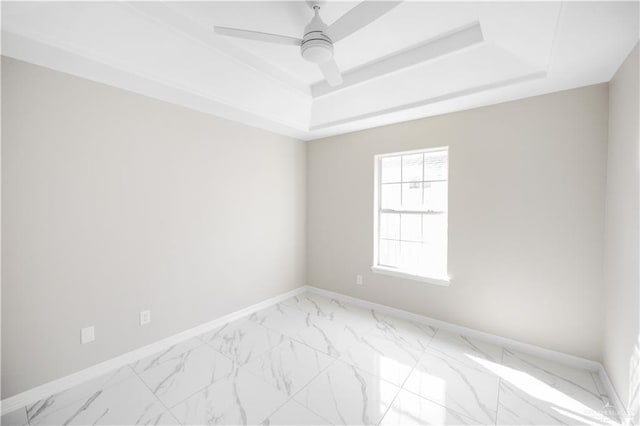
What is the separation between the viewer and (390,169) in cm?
350

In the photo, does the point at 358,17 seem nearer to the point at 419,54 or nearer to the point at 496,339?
the point at 419,54

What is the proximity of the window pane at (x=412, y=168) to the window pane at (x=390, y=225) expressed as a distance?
478mm

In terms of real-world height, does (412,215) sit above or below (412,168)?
below

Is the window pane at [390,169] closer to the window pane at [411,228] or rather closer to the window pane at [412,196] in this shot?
the window pane at [412,196]

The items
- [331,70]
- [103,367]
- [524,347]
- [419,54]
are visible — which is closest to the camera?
[331,70]

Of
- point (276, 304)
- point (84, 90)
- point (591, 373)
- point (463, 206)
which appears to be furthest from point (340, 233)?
point (84, 90)

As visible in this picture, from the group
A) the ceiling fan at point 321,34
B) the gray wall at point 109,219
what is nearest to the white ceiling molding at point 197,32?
the ceiling fan at point 321,34

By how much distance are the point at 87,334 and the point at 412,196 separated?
339cm

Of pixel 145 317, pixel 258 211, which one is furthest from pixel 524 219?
pixel 145 317

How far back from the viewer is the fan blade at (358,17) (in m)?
1.32

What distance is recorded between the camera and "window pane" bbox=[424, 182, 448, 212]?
305 centimetres

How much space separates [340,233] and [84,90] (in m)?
3.02

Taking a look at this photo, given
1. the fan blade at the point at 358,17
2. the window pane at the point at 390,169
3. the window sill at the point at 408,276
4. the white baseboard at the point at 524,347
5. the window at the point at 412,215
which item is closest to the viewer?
the fan blade at the point at 358,17

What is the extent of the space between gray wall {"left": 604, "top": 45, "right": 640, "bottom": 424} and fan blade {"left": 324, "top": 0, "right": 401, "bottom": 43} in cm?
166
